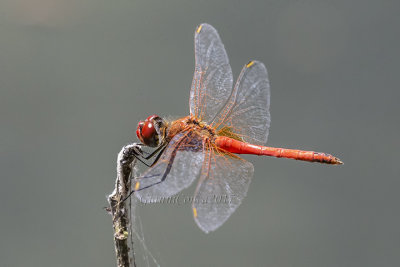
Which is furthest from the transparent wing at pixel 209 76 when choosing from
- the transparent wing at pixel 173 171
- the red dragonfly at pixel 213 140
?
the transparent wing at pixel 173 171

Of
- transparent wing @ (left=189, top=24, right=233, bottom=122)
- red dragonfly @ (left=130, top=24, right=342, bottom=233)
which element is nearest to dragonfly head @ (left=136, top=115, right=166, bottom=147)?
red dragonfly @ (left=130, top=24, right=342, bottom=233)

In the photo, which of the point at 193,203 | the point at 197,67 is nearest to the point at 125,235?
the point at 193,203

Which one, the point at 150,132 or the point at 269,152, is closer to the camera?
the point at 150,132

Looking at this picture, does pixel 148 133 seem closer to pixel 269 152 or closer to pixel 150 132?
pixel 150 132

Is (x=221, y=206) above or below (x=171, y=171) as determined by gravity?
below

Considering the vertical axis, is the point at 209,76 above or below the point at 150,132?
above

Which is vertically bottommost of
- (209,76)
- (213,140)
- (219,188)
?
(219,188)

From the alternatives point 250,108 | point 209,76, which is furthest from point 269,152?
point 209,76

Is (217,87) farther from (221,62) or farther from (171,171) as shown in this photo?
(171,171)
